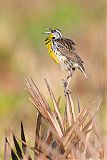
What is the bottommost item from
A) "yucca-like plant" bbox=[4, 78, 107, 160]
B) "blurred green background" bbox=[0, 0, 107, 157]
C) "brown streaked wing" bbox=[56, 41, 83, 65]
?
"yucca-like plant" bbox=[4, 78, 107, 160]

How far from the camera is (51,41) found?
3.44 m

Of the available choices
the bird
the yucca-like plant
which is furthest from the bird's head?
the yucca-like plant

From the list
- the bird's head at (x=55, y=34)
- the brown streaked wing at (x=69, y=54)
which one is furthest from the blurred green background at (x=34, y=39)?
the bird's head at (x=55, y=34)

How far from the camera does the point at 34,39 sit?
9727mm

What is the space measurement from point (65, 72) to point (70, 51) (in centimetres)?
19

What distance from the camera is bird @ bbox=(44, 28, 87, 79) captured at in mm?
3336

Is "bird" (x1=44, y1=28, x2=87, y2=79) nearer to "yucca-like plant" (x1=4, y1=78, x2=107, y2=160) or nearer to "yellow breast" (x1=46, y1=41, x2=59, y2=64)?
"yellow breast" (x1=46, y1=41, x2=59, y2=64)

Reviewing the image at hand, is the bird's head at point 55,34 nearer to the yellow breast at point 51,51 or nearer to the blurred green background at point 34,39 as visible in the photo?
the yellow breast at point 51,51

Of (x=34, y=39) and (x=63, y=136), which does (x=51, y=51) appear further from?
(x=34, y=39)

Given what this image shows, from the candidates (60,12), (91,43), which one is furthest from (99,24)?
(91,43)

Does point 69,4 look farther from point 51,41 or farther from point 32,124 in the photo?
point 51,41

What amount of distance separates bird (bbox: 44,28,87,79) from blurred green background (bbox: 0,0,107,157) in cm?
239

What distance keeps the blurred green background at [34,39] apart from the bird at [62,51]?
2393mm

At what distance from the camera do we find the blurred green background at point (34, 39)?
7.34 meters
